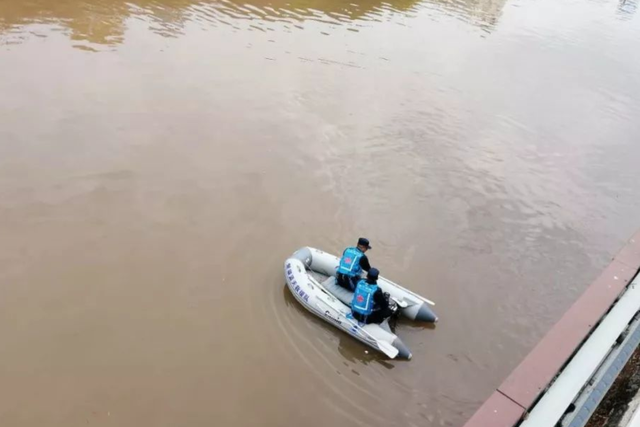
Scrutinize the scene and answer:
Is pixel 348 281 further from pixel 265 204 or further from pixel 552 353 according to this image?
pixel 552 353

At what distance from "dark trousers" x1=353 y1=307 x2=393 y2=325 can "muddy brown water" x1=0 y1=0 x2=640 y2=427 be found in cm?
43

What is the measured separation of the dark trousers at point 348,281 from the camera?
9017 millimetres

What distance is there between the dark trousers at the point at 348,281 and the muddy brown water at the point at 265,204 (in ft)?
2.65

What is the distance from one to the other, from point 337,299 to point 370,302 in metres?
0.79

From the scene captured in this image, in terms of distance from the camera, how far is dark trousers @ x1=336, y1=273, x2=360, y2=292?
902 cm

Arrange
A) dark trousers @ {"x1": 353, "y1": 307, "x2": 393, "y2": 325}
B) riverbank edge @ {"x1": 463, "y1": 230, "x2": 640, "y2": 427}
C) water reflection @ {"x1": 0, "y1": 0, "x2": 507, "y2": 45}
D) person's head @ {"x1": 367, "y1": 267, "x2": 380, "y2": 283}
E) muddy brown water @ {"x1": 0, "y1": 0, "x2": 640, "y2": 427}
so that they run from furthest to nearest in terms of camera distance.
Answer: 1. water reflection @ {"x1": 0, "y1": 0, "x2": 507, "y2": 45}
2. dark trousers @ {"x1": 353, "y1": 307, "x2": 393, "y2": 325}
3. person's head @ {"x1": 367, "y1": 267, "x2": 380, "y2": 283}
4. muddy brown water @ {"x1": 0, "y1": 0, "x2": 640, "y2": 427}
5. riverbank edge @ {"x1": 463, "y1": 230, "x2": 640, "y2": 427}

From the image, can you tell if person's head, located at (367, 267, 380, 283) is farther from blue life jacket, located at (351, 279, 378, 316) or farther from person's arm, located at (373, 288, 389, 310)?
person's arm, located at (373, 288, 389, 310)

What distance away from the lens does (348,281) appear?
9039mm

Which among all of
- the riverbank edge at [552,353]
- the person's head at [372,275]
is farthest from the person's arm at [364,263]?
the riverbank edge at [552,353]

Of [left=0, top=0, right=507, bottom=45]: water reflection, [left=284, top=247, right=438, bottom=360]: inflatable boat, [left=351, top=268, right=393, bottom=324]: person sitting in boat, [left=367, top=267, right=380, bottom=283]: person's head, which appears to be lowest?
[left=284, top=247, right=438, bottom=360]: inflatable boat

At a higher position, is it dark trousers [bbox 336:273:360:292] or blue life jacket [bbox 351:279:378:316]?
blue life jacket [bbox 351:279:378:316]

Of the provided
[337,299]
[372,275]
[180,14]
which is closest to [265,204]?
[337,299]

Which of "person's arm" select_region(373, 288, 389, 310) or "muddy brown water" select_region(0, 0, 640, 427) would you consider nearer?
"muddy brown water" select_region(0, 0, 640, 427)

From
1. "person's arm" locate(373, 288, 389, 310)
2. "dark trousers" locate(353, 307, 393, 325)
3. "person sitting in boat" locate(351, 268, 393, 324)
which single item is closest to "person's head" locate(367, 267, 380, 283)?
"person sitting in boat" locate(351, 268, 393, 324)
